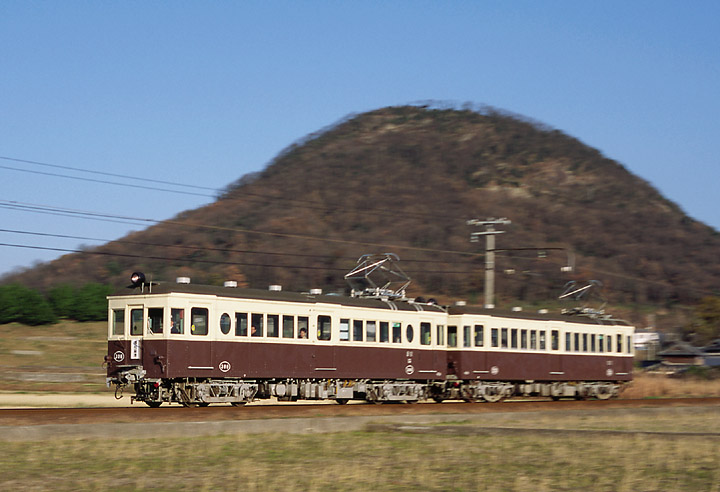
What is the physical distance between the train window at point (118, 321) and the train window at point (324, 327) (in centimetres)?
637

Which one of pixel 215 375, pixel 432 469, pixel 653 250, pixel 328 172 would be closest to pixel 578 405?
pixel 215 375

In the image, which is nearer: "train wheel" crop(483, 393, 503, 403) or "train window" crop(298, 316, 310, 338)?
"train window" crop(298, 316, 310, 338)

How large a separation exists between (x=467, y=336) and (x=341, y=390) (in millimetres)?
6918

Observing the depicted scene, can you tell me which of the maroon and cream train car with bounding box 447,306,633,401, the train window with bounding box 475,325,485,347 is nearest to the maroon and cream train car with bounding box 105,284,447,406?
the maroon and cream train car with bounding box 447,306,633,401

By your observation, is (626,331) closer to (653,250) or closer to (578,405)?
(578,405)

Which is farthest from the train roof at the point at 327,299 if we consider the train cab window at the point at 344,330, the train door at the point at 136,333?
the train cab window at the point at 344,330

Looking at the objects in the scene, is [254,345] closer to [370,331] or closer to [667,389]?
[370,331]

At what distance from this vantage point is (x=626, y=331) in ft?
153

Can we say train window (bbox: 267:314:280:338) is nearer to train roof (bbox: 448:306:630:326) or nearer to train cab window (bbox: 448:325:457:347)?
train cab window (bbox: 448:325:457:347)

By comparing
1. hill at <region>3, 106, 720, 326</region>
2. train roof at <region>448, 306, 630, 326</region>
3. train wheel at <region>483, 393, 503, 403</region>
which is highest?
hill at <region>3, 106, 720, 326</region>

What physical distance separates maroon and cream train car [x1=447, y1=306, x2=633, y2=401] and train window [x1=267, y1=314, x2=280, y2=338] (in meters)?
9.66

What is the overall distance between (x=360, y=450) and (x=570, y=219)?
141616 millimetres

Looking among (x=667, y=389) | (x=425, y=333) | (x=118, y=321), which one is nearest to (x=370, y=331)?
(x=425, y=333)

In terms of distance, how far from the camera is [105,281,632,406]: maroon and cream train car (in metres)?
27.6
